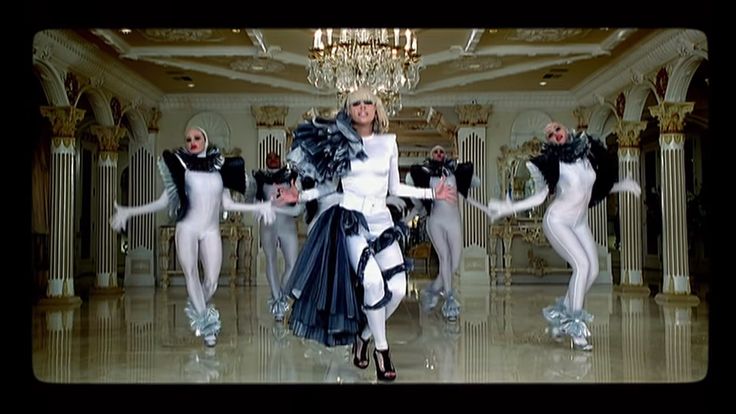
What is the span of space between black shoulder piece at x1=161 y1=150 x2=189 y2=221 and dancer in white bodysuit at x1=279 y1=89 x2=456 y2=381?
1327 mm

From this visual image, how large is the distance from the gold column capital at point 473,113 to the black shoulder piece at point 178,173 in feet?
27.3

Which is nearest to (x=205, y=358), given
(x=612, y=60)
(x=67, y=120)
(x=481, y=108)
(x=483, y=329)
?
(x=483, y=329)

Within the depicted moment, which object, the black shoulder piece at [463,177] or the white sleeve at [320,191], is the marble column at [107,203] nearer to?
the black shoulder piece at [463,177]

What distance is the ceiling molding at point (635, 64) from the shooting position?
889cm

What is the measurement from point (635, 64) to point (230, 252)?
7.21 m

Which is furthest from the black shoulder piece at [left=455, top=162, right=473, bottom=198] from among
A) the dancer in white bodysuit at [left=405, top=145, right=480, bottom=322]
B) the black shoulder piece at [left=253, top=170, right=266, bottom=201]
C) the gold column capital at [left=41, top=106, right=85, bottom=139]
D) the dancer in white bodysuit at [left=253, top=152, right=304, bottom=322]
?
the gold column capital at [left=41, top=106, right=85, bottom=139]

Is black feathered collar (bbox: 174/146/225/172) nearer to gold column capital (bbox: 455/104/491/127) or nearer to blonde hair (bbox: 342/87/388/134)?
blonde hair (bbox: 342/87/388/134)

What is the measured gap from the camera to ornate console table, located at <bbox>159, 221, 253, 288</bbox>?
11.9 m

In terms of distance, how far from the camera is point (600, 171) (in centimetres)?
559

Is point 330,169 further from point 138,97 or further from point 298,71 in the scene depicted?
point 138,97

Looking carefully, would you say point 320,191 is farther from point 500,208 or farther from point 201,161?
point 201,161

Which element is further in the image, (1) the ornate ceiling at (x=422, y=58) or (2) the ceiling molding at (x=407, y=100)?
(2) the ceiling molding at (x=407, y=100)


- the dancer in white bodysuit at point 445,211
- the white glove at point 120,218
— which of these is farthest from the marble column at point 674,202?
the white glove at point 120,218

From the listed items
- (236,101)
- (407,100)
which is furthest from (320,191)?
(236,101)
